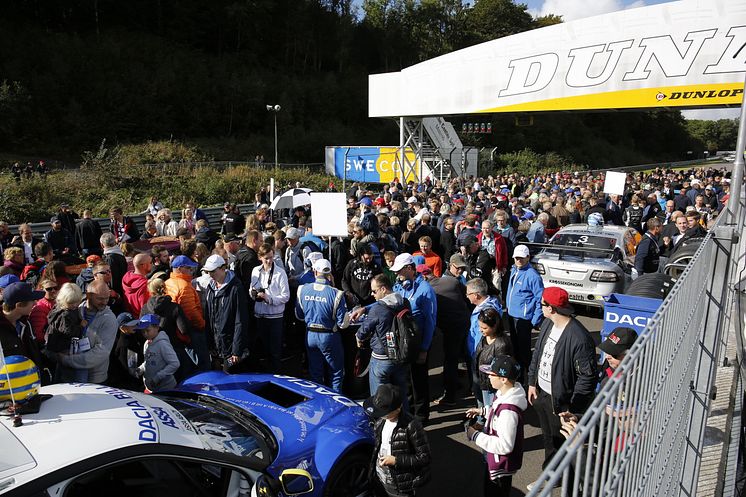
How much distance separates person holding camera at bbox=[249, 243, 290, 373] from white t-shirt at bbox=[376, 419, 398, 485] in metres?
3.28

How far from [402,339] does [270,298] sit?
6.96 ft

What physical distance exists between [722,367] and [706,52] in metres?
13.5

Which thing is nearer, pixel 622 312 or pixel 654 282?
pixel 622 312

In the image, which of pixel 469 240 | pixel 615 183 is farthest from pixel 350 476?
pixel 615 183

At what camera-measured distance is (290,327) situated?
8.44 metres

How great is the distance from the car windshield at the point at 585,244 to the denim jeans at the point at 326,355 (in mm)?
5508

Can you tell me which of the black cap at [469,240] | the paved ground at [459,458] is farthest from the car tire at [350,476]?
the black cap at [469,240]

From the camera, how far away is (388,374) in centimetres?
567

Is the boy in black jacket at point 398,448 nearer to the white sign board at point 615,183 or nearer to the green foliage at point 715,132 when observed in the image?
the white sign board at point 615,183

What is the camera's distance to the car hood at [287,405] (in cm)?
409

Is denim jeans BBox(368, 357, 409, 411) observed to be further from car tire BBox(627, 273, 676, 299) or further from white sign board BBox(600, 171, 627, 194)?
white sign board BBox(600, 171, 627, 194)

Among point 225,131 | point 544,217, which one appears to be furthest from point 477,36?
point 544,217

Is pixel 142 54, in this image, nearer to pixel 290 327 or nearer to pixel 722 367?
pixel 290 327

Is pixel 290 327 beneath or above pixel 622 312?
beneath
